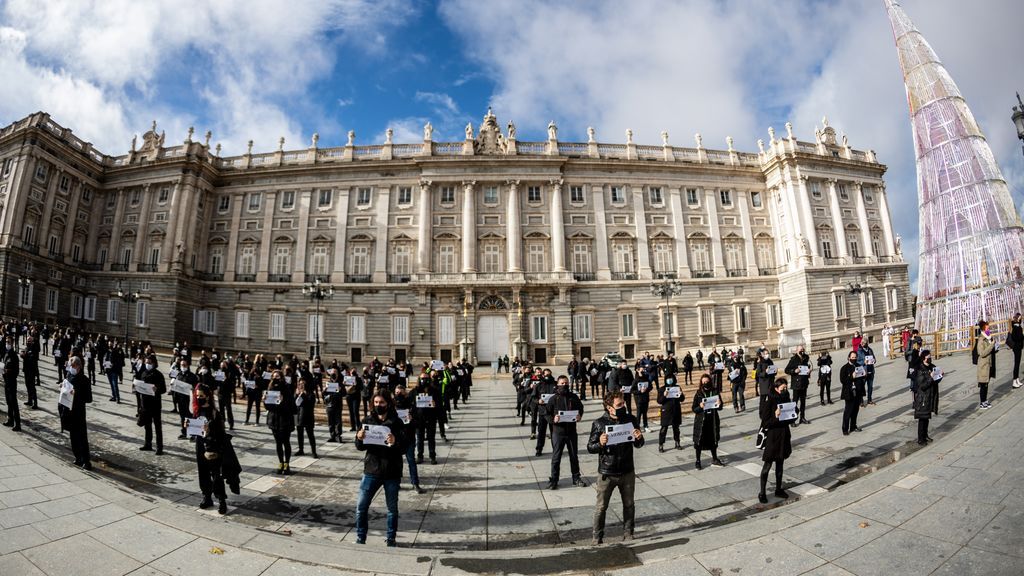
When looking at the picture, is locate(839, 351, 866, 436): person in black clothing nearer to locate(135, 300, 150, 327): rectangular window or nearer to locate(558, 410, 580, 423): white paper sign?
locate(558, 410, 580, 423): white paper sign

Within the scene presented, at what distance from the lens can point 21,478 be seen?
646 cm

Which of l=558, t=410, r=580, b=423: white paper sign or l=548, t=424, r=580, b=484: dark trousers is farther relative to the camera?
Answer: l=558, t=410, r=580, b=423: white paper sign

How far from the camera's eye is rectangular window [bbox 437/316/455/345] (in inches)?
1307

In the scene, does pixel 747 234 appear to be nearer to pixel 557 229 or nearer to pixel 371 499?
pixel 557 229

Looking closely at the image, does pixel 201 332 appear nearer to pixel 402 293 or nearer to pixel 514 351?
pixel 402 293

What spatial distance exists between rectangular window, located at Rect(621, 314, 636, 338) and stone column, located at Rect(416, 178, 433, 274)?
15704mm

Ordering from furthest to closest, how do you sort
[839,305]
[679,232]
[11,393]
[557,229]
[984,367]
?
1. [679,232]
2. [557,229]
3. [839,305]
4. [984,367]
5. [11,393]

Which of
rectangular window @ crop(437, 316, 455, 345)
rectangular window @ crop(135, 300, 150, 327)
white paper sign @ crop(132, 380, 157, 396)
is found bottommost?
white paper sign @ crop(132, 380, 157, 396)

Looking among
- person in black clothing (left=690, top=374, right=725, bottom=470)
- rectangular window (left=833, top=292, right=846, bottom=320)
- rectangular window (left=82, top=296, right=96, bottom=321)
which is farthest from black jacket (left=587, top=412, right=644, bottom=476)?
rectangular window (left=82, top=296, right=96, bottom=321)

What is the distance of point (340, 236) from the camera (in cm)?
3553

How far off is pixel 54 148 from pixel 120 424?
38.0 metres

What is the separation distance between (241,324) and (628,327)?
3079cm

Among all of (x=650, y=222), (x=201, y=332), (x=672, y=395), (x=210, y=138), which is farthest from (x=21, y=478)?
→ (x=210, y=138)

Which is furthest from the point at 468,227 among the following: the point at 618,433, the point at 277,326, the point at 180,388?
the point at 618,433
